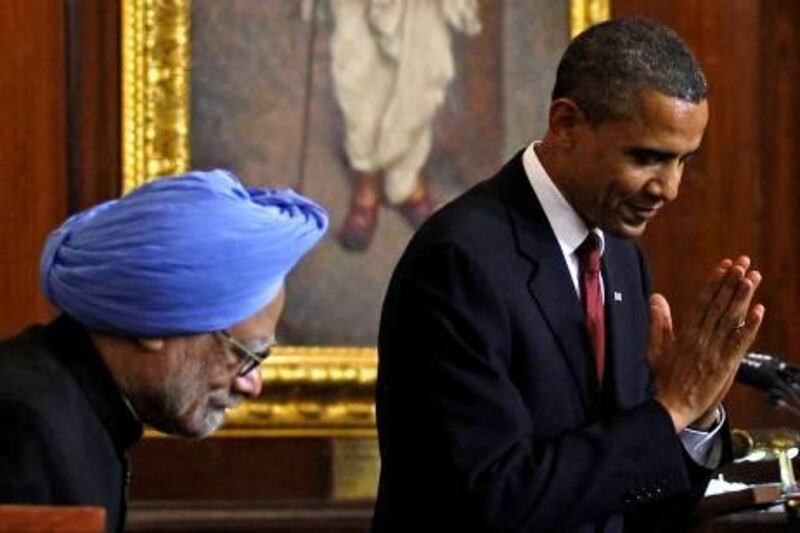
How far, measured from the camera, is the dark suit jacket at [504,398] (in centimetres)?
329

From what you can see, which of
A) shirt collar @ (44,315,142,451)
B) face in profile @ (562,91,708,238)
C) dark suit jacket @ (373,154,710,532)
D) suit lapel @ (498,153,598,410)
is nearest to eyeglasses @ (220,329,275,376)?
shirt collar @ (44,315,142,451)

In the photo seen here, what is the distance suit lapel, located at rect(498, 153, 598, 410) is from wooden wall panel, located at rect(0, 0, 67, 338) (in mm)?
2063

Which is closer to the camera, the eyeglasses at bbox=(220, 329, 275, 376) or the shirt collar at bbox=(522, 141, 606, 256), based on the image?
the eyeglasses at bbox=(220, 329, 275, 376)

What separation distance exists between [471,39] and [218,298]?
120 inches

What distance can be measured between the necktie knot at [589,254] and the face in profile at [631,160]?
0.28ft

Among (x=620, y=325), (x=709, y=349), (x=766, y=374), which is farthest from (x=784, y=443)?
(x=709, y=349)

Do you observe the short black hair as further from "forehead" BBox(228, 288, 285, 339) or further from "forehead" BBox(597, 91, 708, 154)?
"forehead" BBox(228, 288, 285, 339)

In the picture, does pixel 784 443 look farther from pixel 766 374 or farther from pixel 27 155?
pixel 27 155

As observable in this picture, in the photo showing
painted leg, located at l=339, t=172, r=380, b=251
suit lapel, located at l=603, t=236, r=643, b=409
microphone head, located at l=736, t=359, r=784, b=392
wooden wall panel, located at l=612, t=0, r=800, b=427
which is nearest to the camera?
suit lapel, located at l=603, t=236, r=643, b=409

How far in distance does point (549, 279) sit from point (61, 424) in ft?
3.28

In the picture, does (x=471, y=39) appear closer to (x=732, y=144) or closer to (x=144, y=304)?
(x=732, y=144)

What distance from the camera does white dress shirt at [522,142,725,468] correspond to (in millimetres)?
3529

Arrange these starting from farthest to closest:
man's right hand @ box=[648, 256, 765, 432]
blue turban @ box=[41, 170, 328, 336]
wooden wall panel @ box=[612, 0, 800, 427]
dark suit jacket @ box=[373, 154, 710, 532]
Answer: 1. wooden wall panel @ box=[612, 0, 800, 427]
2. man's right hand @ box=[648, 256, 765, 432]
3. dark suit jacket @ box=[373, 154, 710, 532]
4. blue turban @ box=[41, 170, 328, 336]

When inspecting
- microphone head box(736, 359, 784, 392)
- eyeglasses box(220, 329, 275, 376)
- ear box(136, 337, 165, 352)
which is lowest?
microphone head box(736, 359, 784, 392)
